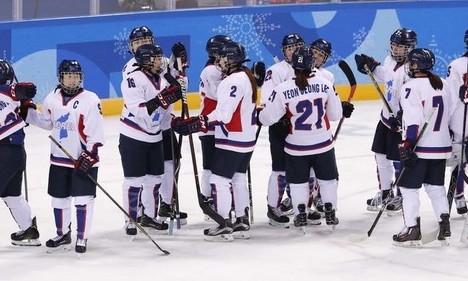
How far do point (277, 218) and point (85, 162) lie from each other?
1.65 metres

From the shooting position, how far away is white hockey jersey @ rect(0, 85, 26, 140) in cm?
735

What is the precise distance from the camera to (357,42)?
13.1m

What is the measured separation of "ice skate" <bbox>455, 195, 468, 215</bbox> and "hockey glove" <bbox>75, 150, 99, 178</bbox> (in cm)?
281

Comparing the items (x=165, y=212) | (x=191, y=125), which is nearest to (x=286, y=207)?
(x=165, y=212)

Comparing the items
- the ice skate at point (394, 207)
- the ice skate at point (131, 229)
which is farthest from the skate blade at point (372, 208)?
the ice skate at point (131, 229)

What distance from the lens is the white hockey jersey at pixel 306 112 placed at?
769 centimetres

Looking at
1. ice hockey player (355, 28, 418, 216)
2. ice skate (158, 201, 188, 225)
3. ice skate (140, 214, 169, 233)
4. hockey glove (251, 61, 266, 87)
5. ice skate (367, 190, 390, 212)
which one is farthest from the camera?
ice skate (367, 190, 390, 212)

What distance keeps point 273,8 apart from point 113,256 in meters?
5.93

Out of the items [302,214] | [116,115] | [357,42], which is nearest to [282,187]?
[302,214]

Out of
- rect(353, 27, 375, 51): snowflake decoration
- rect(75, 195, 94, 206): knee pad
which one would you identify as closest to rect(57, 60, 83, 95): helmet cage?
rect(75, 195, 94, 206): knee pad

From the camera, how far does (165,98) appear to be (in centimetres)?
753

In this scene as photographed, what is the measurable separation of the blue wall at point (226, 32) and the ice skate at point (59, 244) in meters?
4.29

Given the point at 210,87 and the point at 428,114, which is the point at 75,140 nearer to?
the point at 210,87

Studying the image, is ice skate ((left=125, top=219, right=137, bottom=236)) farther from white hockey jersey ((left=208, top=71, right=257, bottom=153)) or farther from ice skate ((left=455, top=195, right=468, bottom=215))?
ice skate ((left=455, top=195, right=468, bottom=215))
